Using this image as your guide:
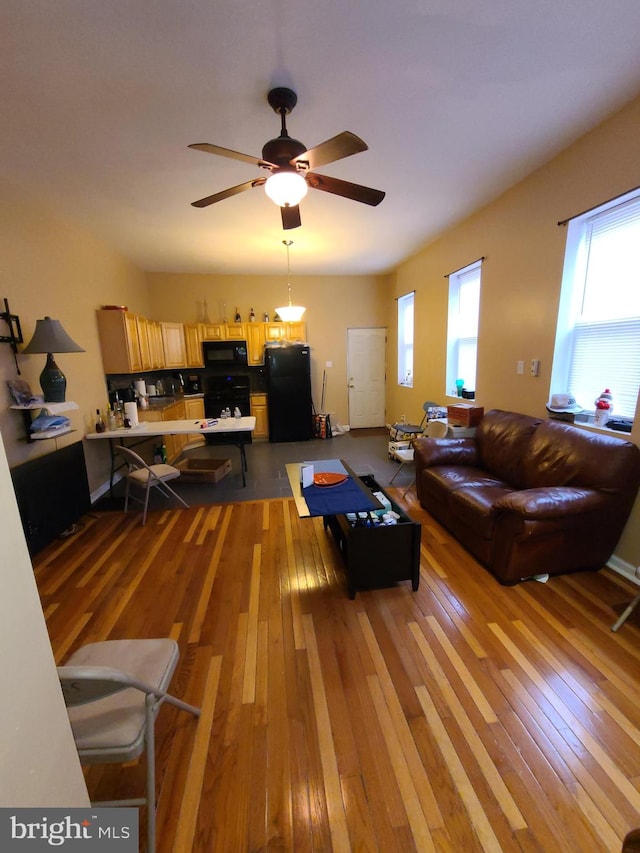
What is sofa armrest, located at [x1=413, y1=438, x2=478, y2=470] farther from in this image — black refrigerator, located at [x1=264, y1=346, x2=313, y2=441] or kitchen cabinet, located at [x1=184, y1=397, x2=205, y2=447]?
kitchen cabinet, located at [x1=184, y1=397, x2=205, y2=447]

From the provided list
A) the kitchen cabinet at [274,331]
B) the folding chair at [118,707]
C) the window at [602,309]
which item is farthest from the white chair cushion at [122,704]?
the kitchen cabinet at [274,331]

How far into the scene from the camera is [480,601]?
2.11 meters

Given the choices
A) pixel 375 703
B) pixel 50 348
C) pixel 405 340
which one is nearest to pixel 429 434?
pixel 405 340

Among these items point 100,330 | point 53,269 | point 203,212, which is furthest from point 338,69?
point 100,330

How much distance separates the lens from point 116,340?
4.11m

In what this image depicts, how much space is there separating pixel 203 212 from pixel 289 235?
110 centimetres

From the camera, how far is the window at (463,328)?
391cm

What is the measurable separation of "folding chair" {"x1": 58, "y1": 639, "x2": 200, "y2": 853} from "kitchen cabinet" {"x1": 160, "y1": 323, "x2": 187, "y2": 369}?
4926 mm

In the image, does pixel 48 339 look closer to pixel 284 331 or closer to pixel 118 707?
pixel 118 707

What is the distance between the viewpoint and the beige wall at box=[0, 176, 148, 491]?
270cm

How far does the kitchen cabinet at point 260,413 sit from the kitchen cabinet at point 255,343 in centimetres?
64

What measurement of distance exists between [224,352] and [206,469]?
8.27ft

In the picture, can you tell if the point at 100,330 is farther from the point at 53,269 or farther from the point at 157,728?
the point at 157,728

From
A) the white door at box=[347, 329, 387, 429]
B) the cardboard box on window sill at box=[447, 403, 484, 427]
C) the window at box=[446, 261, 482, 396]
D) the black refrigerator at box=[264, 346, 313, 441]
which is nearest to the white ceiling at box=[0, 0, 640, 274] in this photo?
the window at box=[446, 261, 482, 396]
